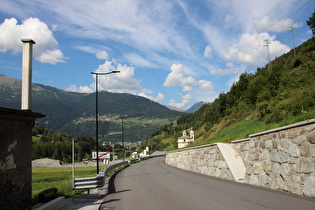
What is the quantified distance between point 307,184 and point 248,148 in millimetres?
5117

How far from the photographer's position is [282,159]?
10680mm

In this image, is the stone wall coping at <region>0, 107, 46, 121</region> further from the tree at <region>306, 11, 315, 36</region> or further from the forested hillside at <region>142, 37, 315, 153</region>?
the tree at <region>306, 11, 315, 36</region>

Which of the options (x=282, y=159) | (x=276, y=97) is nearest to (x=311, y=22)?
(x=276, y=97)

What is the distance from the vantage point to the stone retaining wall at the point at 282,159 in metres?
9.15

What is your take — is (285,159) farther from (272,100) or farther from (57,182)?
(57,182)

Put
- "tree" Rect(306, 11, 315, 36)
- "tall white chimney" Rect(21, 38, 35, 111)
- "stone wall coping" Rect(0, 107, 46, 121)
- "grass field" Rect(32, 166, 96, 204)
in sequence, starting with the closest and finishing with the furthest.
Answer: "stone wall coping" Rect(0, 107, 46, 121), "tall white chimney" Rect(21, 38, 35, 111), "grass field" Rect(32, 166, 96, 204), "tree" Rect(306, 11, 315, 36)

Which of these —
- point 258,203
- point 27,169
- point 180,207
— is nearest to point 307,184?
point 258,203

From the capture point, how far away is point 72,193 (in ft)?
41.5

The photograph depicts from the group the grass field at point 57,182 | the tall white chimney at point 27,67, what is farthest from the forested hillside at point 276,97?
the grass field at point 57,182

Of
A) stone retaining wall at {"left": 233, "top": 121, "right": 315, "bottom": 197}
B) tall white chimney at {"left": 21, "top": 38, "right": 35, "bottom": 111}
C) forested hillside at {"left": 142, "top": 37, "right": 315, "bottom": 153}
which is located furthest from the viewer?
forested hillside at {"left": 142, "top": 37, "right": 315, "bottom": 153}

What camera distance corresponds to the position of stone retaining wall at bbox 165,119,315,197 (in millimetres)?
9148

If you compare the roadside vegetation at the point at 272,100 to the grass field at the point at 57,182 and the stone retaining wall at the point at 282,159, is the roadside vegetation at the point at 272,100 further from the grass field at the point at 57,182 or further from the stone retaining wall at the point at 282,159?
the grass field at the point at 57,182

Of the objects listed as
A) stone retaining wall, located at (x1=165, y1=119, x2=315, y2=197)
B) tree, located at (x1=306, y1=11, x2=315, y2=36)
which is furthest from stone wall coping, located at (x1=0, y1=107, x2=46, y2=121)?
tree, located at (x1=306, y1=11, x2=315, y2=36)

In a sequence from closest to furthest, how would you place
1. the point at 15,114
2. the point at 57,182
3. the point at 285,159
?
the point at 15,114 → the point at 285,159 → the point at 57,182
